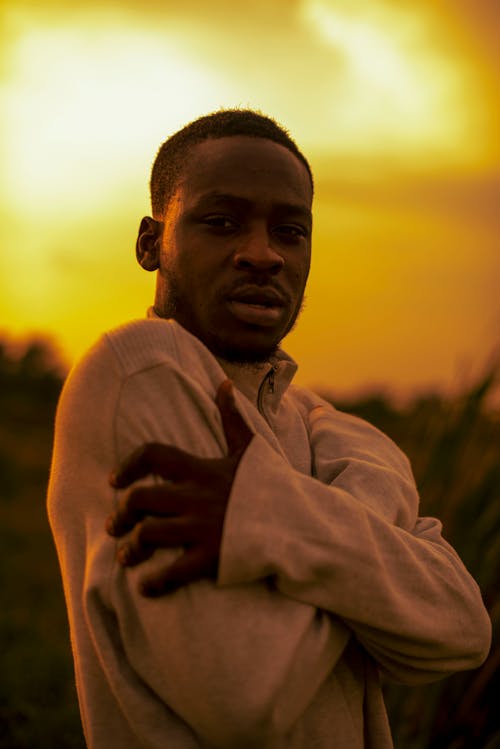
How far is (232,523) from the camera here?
132 centimetres

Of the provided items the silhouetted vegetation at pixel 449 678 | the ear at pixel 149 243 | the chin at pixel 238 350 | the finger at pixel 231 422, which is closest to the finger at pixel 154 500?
the finger at pixel 231 422

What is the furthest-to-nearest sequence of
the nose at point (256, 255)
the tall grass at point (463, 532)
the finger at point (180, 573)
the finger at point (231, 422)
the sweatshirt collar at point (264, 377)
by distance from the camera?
1. the tall grass at point (463, 532)
2. the sweatshirt collar at point (264, 377)
3. the nose at point (256, 255)
4. the finger at point (231, 422)
5. the finger at point (180, 573)

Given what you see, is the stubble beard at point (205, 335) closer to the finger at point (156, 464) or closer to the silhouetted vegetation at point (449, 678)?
the finger at point (156, 464)

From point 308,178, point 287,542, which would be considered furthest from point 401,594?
point 308,178

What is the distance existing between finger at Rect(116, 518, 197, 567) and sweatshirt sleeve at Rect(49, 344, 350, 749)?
3 cm

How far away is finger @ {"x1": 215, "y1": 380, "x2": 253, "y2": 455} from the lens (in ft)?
4.75

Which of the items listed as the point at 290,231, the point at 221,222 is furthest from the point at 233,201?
the point at 290,231

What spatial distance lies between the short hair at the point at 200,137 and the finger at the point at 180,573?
31.0 inches

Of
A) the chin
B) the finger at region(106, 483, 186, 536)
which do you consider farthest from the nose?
the finger at region(106, 483, 186, 536)

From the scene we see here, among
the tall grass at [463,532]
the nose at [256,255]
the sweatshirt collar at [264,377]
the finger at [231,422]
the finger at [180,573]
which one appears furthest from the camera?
the tall grass at [463,532]

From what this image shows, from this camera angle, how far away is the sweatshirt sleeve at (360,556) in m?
1.35

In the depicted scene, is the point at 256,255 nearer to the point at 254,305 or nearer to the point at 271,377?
the point at 254,305

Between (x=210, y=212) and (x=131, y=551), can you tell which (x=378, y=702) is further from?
(x=210, y=212)

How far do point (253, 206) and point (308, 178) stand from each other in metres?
0.23
